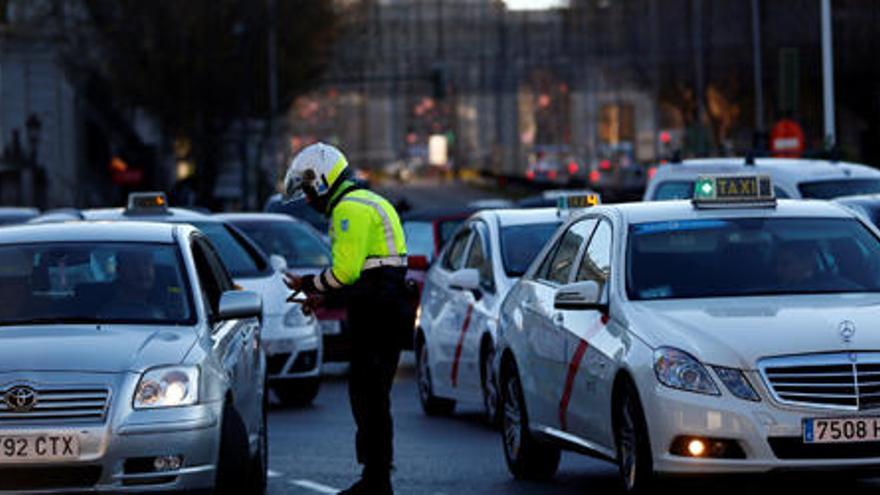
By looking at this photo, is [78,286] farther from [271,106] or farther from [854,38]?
[271,106]

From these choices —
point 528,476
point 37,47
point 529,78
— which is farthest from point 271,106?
point 528,476

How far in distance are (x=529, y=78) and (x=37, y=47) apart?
1551 inches

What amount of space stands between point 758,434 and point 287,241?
13701mm

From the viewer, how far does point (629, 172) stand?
3504 inches

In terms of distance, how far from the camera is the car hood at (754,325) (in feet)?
33.2

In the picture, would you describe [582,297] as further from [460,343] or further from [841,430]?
[460,343]

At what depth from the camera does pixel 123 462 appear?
32.8 ft

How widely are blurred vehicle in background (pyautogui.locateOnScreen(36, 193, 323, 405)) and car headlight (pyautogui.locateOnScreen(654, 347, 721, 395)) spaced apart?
8.71 metres

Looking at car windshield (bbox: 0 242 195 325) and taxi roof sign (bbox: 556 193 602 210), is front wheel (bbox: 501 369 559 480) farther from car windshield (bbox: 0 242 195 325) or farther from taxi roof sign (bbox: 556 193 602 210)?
taxi roof sign (bbox: 556 193 602 210)

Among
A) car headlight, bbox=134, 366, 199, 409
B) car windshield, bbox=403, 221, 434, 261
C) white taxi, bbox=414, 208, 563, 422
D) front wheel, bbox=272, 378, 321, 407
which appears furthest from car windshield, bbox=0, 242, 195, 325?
car windshield, bbox=403, 221, 434, 261

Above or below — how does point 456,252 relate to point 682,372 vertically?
above

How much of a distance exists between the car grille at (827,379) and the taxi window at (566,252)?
2305 millimetres

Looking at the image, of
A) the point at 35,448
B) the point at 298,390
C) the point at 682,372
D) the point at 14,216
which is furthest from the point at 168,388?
the point at 14,216

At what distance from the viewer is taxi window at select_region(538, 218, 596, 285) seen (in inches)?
488
